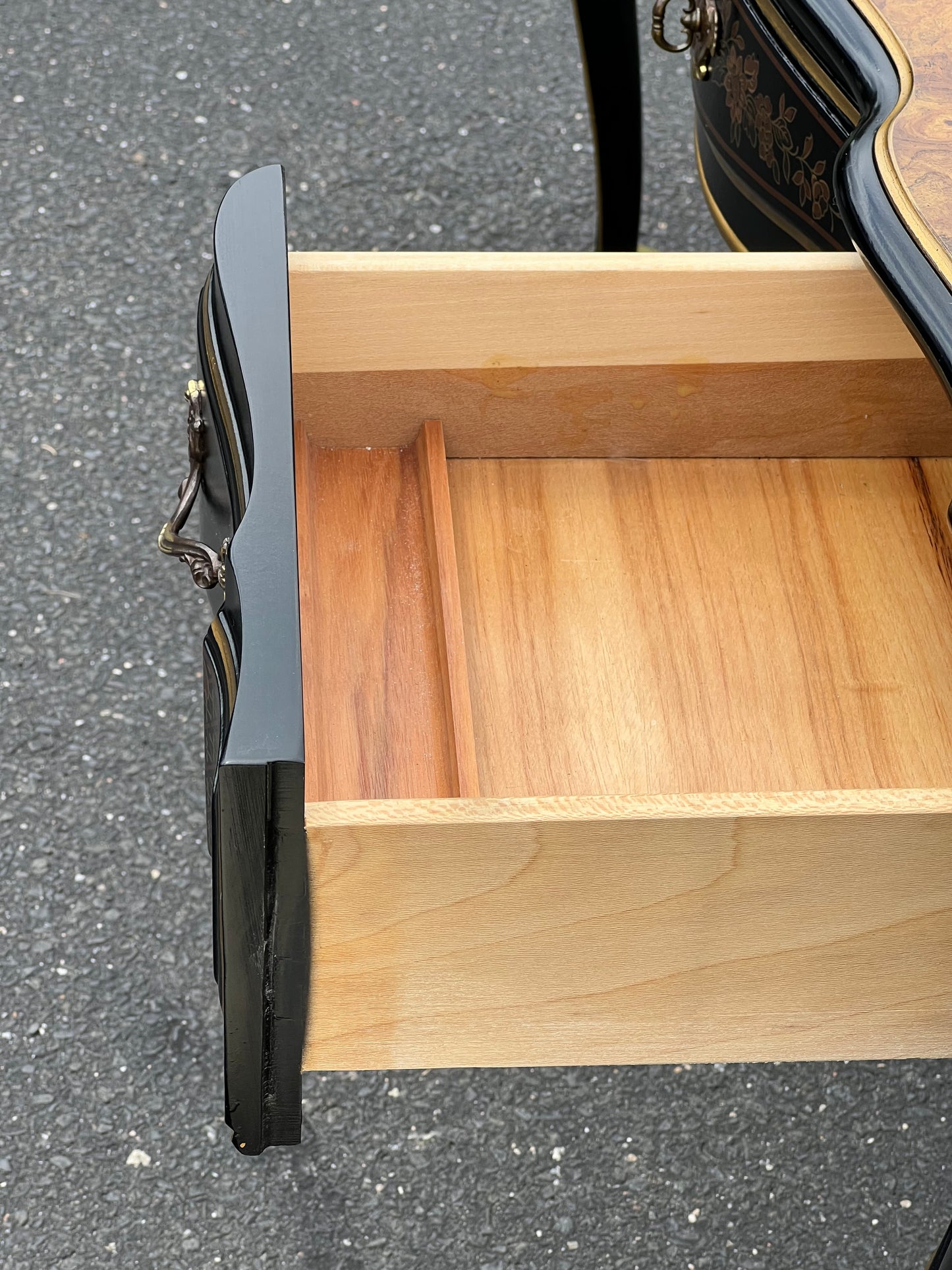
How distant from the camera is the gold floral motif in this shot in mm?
729

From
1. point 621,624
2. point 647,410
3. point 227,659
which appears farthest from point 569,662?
point 227,659

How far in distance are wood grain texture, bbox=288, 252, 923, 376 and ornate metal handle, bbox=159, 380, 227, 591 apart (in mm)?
95

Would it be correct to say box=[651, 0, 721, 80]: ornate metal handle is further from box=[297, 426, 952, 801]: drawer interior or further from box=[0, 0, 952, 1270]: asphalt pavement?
box=[0, 0, 952, 1270]: asphalt pavement

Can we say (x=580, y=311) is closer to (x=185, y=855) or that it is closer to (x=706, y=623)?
(x=706, y=623)

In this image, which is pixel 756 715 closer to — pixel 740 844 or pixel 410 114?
pixel 740 844

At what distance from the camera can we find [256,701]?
399mm

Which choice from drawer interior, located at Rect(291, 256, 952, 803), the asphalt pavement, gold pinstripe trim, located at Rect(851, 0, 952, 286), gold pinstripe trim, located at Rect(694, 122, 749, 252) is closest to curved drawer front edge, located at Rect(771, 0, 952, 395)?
gold pinstripe trim, located at Rect(851, 0, 952, 286)

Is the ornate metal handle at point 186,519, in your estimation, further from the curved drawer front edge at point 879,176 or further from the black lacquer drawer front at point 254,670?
the curved drawer front edge at point 879,176

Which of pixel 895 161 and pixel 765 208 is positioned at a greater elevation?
pixel 895 161

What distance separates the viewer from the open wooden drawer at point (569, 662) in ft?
1.44

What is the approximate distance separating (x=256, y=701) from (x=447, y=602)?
0.28 m

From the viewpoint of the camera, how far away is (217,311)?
0.55 m

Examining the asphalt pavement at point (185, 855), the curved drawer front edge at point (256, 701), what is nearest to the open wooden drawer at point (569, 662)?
the curved drawer front edge at point (256, 701)

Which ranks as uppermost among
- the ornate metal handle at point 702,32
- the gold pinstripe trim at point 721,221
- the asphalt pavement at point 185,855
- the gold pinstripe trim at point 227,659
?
the ornate metal handle at point 702,32
